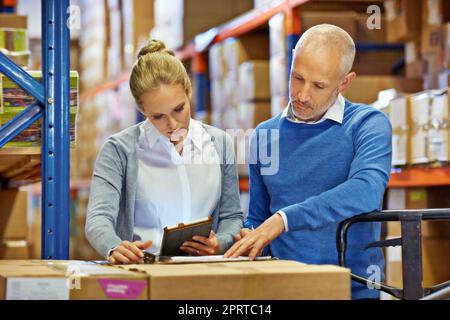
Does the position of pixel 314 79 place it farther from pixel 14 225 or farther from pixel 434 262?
pixel 14 225

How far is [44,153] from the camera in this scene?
298 cm

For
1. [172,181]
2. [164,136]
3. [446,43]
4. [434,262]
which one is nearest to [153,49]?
[164,136]

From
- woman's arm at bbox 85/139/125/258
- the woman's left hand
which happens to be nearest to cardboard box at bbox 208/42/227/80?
woman's arm at bbox 85/139/125/258

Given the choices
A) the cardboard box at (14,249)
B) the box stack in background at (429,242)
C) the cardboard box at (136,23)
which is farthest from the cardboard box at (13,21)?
the cardboard box at (136,23)

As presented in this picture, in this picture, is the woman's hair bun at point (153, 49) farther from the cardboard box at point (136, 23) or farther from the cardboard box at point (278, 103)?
the cardboard box at point (136, 23)

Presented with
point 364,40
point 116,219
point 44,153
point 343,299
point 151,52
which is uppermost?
point 364,40

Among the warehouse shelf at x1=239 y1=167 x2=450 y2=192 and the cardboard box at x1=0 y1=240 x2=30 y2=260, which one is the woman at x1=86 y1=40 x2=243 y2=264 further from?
the cardboard box at x1=0 y1=240 x2=30 y2=260

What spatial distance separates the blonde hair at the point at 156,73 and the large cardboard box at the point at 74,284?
75 centimetres

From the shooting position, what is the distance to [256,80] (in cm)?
618

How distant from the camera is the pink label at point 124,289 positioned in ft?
6.40

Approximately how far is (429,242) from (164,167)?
287 cm
